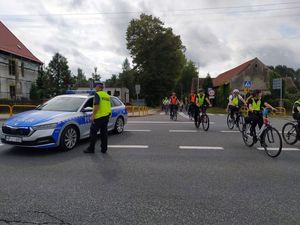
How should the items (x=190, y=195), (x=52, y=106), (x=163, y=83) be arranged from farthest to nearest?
(x=163, y=83) < (x=52, y=106) < (x=190, y=195)

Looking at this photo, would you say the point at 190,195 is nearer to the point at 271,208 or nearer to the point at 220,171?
the point at 271,208

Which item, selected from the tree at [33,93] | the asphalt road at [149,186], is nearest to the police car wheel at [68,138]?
the asphalt road at [149,186]

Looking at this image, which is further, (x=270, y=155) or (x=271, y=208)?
(x=270, y=155)

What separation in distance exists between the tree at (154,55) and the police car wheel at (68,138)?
42.5m

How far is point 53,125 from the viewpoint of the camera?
7.04m

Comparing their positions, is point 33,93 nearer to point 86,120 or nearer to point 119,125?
point 119,125

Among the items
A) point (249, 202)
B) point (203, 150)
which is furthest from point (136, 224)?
point (203, 150)

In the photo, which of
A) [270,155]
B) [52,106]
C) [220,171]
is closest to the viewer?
[220,171]

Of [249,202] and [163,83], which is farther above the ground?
[163,83]

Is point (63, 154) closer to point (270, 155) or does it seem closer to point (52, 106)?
point (52, 106)

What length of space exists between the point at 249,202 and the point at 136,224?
1.72 metres

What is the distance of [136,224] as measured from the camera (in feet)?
11.2

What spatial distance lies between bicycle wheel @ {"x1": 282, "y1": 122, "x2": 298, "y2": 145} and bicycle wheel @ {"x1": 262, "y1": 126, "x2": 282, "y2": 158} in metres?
1.77

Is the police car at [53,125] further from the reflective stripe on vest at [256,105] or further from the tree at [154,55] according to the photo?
Result: the tree at [154,55]
